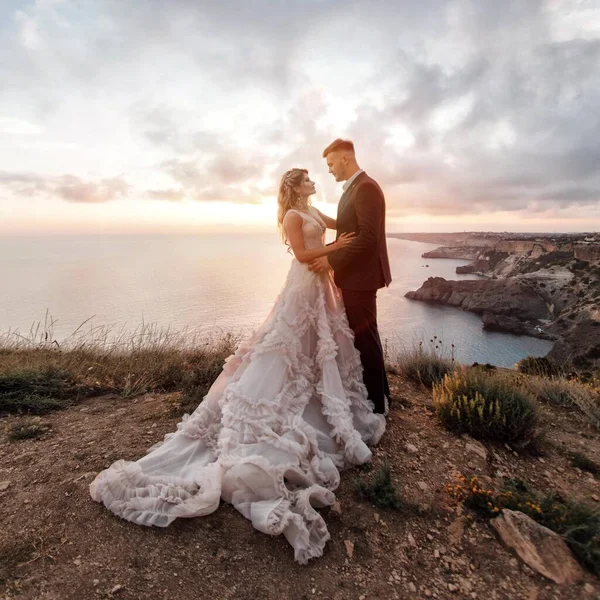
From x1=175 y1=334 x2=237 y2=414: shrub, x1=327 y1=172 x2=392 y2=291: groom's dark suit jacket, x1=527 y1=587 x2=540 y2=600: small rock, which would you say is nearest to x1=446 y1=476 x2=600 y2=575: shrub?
x1=527 y1=587 x2=540 y2=600: small rock

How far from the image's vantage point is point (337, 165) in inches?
164

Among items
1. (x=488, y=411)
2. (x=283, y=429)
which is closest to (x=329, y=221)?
(x=283, y=429)

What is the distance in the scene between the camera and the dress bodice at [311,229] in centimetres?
388

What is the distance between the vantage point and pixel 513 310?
3428cm

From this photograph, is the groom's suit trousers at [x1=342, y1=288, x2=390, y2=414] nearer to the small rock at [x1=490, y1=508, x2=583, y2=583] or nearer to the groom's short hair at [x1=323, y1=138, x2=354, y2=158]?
the groom's short hair at [x1=323, y1=138, x2=354, y2=158]

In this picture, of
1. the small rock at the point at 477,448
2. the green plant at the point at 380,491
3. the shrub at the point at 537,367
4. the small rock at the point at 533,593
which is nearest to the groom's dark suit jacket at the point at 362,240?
the green plant at the point at 380,491

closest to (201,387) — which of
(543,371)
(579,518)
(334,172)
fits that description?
(334,172)

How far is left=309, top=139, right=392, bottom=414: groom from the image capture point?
3.87 meters

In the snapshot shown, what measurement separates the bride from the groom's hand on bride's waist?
0.21 feet

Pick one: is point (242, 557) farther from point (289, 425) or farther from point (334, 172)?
point (334, 172)

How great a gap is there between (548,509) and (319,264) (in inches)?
112

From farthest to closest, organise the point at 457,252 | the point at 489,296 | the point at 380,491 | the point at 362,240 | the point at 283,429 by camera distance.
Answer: the point at 457,252 < the point at 489,296 < the point at 362,240 < the point at 283,429 < the point at 380,491

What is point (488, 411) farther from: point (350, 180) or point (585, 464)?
point (350, 180)

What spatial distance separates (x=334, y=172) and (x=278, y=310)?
1.73 metres
